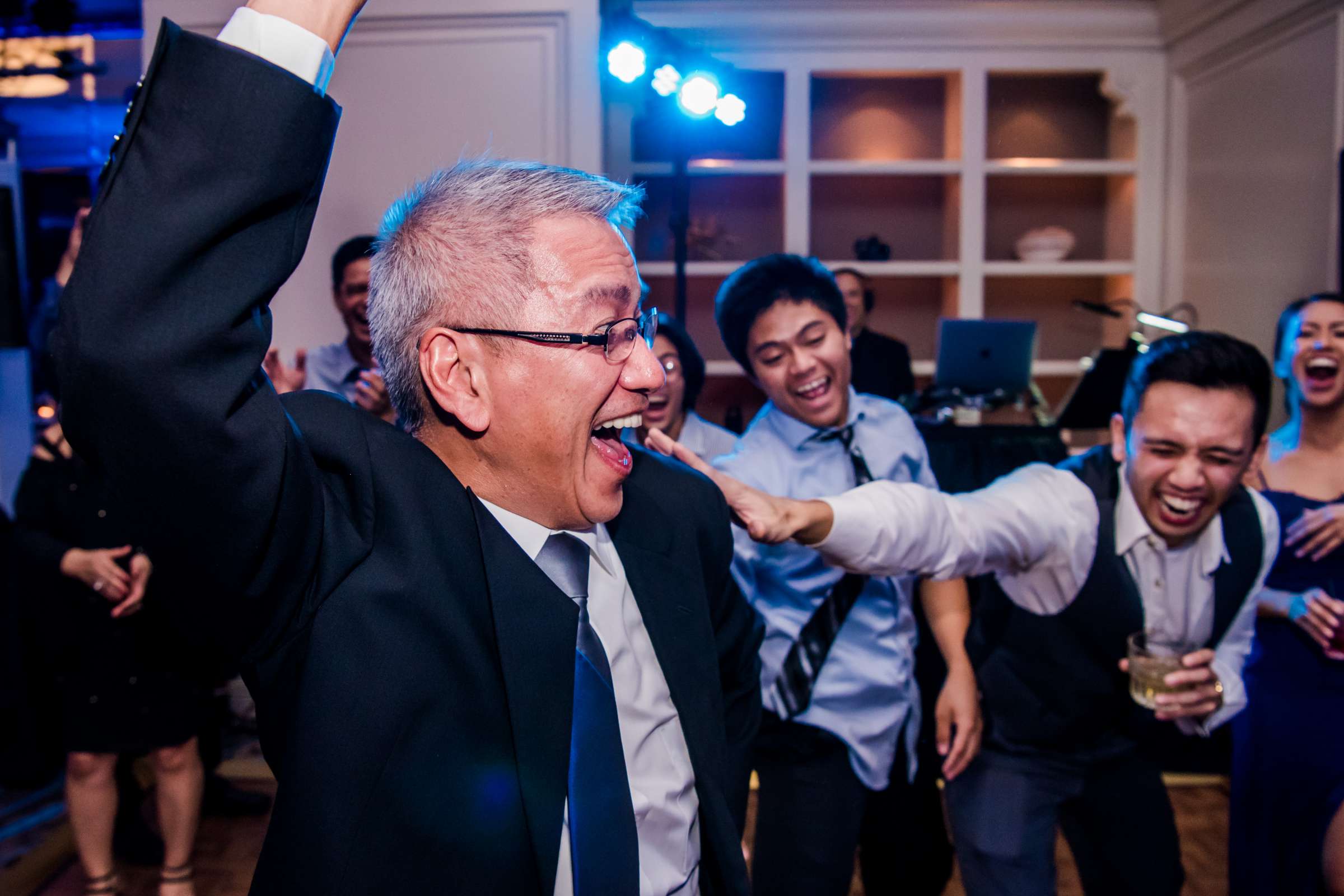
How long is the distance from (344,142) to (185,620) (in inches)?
126

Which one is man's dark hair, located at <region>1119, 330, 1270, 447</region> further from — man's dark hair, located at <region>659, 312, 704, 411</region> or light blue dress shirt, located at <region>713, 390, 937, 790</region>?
man's dark hair, located at <region>659, 312, 704, 411</region>

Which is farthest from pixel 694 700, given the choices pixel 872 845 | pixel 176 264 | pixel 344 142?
pixel 344 142

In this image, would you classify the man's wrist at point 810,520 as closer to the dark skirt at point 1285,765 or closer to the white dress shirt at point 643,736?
the white dress shirt at point 643,736

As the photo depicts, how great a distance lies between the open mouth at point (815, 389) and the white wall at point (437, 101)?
1.88 m

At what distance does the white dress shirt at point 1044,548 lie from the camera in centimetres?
157

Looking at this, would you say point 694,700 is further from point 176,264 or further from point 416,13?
point 416,13

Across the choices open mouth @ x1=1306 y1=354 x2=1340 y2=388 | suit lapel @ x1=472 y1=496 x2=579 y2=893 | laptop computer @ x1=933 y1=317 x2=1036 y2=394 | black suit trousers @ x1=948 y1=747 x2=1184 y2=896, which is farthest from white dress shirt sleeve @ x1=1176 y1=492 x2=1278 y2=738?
laptop computer @ x1=933 y1=317 x2=1036 y2=394

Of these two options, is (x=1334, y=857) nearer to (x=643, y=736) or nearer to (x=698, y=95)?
(x=643, y=736)

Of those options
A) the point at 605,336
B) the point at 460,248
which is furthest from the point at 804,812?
the point at 460,248

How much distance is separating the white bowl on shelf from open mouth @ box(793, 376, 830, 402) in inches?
161

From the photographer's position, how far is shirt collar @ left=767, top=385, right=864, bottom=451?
2076 millimetres

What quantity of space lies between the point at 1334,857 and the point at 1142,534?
82 centimetres

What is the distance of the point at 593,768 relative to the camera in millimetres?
984

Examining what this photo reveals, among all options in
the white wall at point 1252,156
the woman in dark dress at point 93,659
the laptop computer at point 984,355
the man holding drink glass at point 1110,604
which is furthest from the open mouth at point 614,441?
the white wall at point 1252,156
